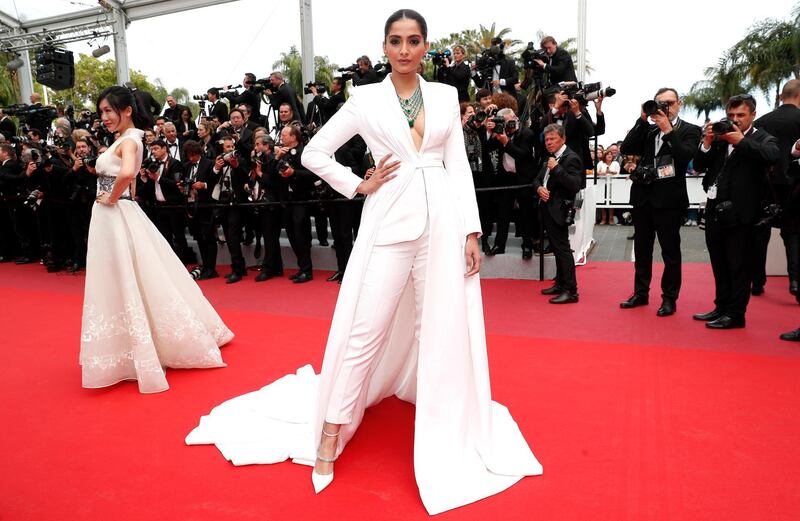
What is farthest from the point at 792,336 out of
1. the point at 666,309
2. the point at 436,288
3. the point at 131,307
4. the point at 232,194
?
the point at 232,194

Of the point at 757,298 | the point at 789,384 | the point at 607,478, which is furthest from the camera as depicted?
the point at 757,298

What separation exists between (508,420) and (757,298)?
12.6 feet

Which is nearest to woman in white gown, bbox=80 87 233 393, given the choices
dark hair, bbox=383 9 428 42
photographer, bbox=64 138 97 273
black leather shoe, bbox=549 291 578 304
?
dark hair, bbox=383 9 428 42

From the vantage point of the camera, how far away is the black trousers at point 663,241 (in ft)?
16.0

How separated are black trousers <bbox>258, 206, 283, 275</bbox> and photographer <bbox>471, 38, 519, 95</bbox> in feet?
11.0

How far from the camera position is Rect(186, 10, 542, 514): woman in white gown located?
2355 millimetres

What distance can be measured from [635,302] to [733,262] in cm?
91

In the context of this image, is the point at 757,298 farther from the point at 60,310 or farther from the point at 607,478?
the point at 60,310

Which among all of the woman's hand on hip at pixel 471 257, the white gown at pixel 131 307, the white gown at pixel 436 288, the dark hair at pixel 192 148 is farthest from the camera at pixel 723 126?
the dark hair at pixel 192 148

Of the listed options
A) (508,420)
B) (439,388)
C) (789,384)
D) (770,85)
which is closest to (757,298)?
(789,384)

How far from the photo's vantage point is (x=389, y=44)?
7.73 ft

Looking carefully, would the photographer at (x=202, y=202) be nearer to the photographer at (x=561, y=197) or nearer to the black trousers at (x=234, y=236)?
the black trousers at (x=234, y=236)

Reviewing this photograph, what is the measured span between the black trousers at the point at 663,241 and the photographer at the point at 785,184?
59 cm

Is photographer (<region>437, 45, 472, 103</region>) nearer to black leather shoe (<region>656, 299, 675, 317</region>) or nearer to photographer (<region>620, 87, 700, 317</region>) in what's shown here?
photographer (<region>620, 87, 700, 317</region>)
